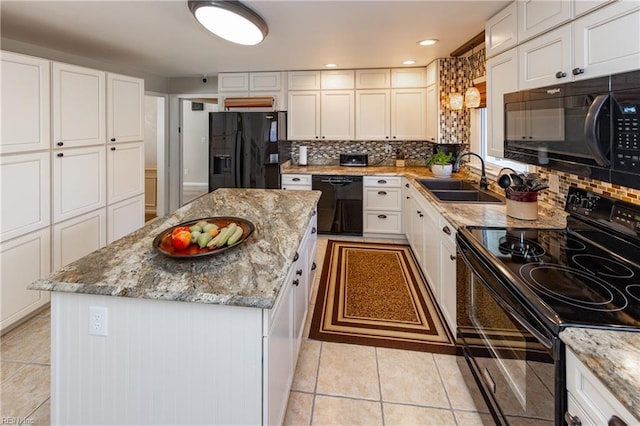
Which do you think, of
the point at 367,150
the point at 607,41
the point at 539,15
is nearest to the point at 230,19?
the point at 539,15

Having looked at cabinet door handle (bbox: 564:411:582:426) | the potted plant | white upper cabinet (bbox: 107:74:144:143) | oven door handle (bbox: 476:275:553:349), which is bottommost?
cabinet door handle (bbox: 564:411:582:426)

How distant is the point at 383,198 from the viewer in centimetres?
469

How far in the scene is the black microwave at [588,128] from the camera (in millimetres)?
1240

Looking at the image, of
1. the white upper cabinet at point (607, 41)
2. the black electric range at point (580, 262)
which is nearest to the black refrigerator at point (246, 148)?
the black electric range at point (580, 262)

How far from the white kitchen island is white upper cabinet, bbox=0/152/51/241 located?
1557 mm

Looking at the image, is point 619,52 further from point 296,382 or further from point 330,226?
point 330,226

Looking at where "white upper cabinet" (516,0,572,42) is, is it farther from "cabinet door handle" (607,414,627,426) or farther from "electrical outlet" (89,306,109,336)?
"electrical outlet" (89,306,109,336)

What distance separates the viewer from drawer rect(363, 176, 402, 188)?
4613 mm

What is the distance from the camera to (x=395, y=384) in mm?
2035

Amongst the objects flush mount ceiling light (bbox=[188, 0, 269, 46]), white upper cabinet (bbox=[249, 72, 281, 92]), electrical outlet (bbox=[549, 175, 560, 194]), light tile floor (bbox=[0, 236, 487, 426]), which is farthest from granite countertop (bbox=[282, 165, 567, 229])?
white upper cabinet (bbox=[249, 72, 281, 92])

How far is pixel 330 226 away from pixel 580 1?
362 centimetres

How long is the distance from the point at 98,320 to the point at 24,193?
1.88m

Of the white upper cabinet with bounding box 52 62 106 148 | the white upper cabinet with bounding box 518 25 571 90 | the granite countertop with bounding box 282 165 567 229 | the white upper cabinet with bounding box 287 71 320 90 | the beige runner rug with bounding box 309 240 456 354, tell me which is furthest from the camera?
the white upper cabinet with bounding box 287 71 320 90

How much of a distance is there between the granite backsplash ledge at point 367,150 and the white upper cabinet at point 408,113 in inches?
13.2
